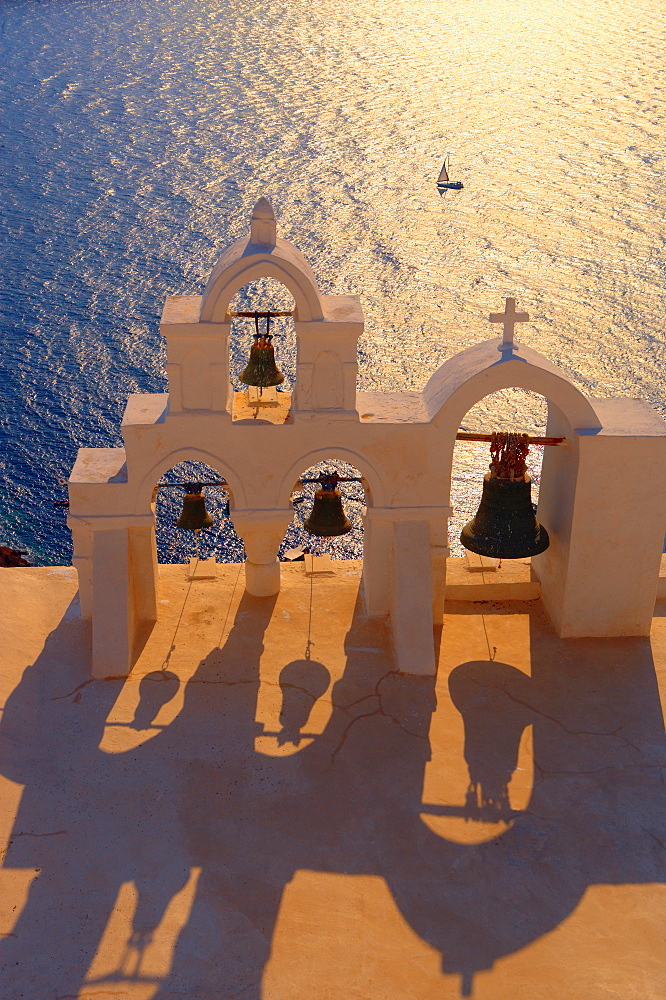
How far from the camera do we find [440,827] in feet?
48.0

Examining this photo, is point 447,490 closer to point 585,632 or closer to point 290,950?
point 585,632

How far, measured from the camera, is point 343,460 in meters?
17.6

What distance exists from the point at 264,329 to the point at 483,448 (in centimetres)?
1491

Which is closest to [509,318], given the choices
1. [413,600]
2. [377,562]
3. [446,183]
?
[377,562]

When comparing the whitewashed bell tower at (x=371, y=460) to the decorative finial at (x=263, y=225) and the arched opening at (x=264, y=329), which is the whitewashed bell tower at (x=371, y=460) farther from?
the arched opening at (x=264, y=329)

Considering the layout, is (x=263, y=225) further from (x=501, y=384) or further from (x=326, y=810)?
(x=326, y=810)

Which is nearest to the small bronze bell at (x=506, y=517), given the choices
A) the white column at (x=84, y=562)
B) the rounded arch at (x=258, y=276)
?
the rounded arch at (x=258, y=276)

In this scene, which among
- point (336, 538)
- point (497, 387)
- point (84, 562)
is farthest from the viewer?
point (336, 538)

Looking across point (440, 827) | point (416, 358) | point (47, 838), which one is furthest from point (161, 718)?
point (416, 358)

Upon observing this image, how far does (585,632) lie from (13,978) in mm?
10660

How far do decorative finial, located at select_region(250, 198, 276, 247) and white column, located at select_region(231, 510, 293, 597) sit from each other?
446 cm

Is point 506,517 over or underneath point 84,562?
over

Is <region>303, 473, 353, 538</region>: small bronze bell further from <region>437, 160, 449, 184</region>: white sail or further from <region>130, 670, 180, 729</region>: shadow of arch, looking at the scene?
<region>437, 160, 449, 184</region>: white sail

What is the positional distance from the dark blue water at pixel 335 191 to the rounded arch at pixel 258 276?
1059 inches
